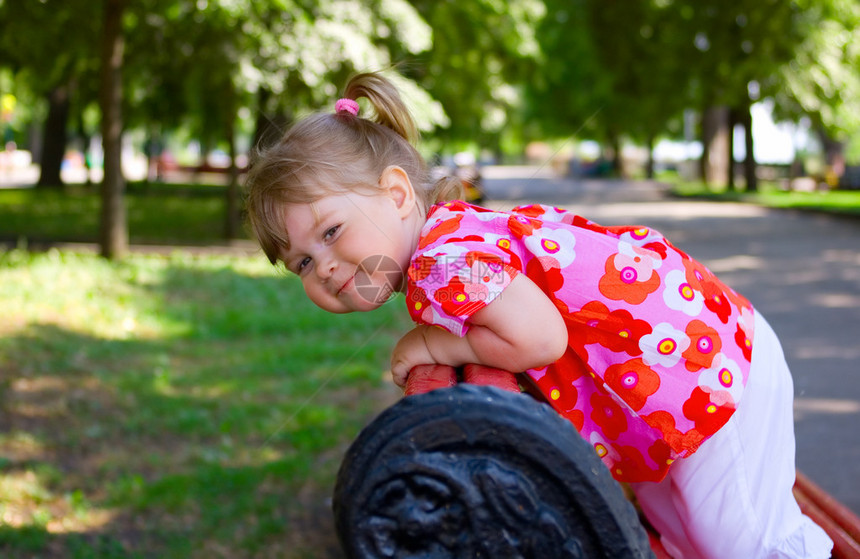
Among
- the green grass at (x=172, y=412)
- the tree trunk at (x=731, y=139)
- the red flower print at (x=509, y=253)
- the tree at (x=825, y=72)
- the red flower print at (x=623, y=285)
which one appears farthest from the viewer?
the tree trunk at (x=731, y=139)

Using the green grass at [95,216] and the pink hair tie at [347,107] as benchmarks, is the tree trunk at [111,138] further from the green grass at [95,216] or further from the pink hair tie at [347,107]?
the pink hair tie at [347,107]

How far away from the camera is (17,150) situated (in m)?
63.7

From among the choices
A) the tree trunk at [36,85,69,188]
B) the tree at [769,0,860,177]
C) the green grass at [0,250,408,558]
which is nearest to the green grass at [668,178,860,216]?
the tree at [769,0,860,177]

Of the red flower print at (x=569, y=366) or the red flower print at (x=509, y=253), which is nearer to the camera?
the red flower print at (x=509, y=253)

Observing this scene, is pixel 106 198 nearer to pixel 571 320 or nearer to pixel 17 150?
pixel 571 320

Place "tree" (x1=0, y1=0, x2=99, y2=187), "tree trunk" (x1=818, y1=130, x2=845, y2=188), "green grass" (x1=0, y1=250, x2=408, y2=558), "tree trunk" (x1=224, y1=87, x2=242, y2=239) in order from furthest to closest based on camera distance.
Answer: "tree trunk" (x1=818, y1=130, x2=845, y2=188)
"tree trunk" (x1=224, y1=87, x2=242, y2=239)
"tree" (x1=0, y1=0, x2=99, y2=187)
"green grass" (x1=0, y1=250, x2=408, y2=558)

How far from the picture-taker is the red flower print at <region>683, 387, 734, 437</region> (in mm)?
1613

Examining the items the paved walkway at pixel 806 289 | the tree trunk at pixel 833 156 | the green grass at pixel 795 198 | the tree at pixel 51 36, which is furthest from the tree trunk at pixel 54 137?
the tree trunk at pixel 833 156

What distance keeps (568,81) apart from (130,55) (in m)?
26.2

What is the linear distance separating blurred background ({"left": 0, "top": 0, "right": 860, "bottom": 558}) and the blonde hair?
24 cm

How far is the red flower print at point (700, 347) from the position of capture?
1.61m

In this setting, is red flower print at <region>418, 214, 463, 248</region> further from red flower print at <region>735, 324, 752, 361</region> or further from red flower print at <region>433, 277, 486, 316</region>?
red flower print at <region>735, 324, 752, 361</region>

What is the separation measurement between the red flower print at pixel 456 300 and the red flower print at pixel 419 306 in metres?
0.04

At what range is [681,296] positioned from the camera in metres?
1.65
